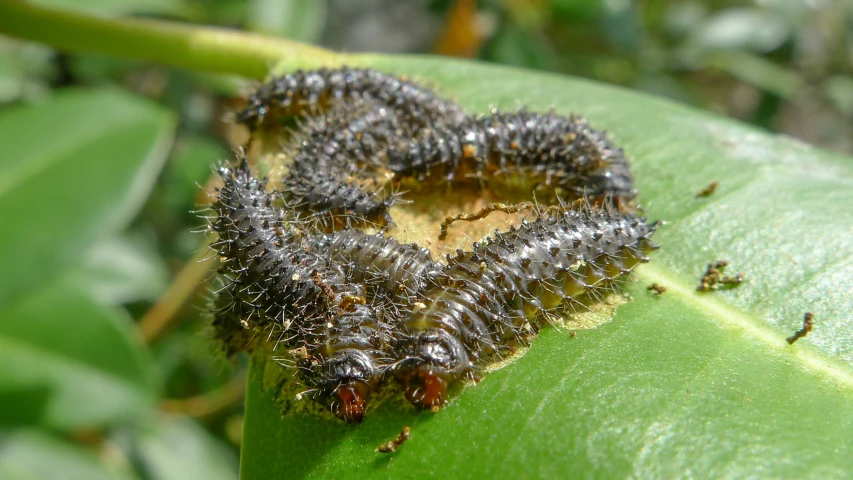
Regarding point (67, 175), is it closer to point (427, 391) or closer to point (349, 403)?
point (349, 403)

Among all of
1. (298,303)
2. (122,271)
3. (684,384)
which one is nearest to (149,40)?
(298,303)

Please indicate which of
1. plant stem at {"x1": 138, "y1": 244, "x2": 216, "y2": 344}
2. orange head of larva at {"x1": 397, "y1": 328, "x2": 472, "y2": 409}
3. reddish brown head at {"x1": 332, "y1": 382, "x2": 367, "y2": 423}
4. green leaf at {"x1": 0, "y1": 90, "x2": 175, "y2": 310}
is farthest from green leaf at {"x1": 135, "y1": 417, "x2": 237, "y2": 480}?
orange head of larva at {"x1": 397, "y1": 328, "x2": 472, "y2": 409}

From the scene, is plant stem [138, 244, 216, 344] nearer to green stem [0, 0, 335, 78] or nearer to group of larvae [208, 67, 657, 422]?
green stem [0, 0, 335, 78]

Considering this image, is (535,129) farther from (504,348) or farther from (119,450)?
(119,450)

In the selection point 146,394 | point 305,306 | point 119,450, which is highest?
point 305,306

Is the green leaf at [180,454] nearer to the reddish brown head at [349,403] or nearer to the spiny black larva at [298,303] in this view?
the spiny black larva at [298,303]

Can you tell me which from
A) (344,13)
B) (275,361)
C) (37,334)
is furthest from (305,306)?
(344,13)

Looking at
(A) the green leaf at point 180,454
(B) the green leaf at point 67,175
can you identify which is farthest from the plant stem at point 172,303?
(B) the green leaf at point 67,175
